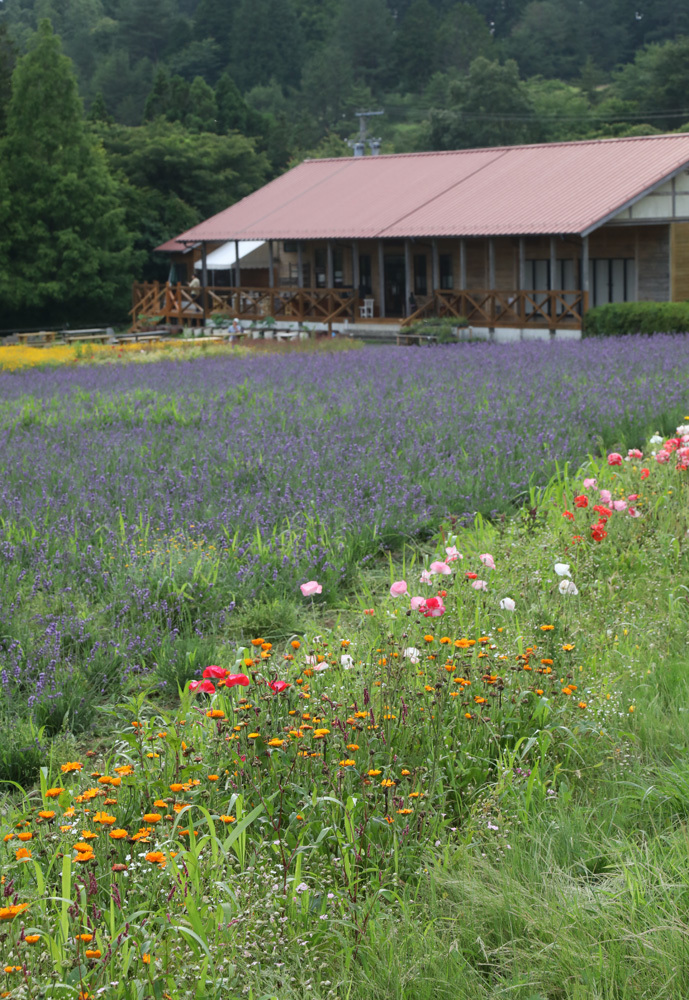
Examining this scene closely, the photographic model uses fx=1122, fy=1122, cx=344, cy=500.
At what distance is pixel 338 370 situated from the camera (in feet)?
55.6

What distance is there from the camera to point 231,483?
8.78 meters

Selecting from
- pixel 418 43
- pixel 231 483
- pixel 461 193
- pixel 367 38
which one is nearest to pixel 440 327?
pixel 461 193

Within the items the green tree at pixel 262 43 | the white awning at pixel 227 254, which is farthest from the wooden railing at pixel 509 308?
the green tree at pixel 262 43

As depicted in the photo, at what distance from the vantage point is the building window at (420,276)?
33.8 meters

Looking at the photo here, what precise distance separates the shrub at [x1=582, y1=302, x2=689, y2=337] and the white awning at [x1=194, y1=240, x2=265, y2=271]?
16.3 meters

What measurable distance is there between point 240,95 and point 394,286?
27.4m

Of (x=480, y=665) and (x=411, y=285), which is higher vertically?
(x=480, y=665)

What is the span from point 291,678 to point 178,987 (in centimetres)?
204

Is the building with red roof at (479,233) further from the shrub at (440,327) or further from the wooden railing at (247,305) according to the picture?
the shrub at (440,327)

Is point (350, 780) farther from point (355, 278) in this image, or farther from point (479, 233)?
point (355, 278)

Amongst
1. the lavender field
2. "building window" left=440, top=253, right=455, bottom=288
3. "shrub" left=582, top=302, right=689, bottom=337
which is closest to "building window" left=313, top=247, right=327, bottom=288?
"building window" left=440, top=253, right=455, bottom=288

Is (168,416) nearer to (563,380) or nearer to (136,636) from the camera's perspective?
(563,380)

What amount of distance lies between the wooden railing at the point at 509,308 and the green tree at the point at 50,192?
45.4ft

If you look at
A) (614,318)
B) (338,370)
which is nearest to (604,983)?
(338,370)
